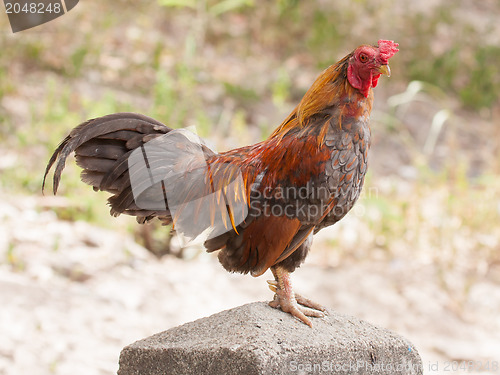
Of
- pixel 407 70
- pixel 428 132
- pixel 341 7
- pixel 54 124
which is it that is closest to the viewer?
pixel 54 124

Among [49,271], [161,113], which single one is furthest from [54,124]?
[49,271]

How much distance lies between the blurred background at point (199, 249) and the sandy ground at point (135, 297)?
0.01 meters

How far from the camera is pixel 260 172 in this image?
2.47 meters

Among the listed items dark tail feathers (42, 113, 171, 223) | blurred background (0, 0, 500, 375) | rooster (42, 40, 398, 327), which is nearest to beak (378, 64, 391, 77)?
rooster (42, 40, 398, 327)

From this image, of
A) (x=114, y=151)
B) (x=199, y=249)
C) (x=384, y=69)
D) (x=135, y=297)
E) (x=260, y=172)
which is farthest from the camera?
(x=199, y=249)

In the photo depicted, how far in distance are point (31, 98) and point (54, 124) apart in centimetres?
124

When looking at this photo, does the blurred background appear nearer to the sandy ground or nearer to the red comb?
the sandy ground

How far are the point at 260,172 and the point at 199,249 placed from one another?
245cm

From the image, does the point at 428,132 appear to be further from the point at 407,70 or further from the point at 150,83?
the point at 150,83

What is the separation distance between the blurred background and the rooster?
141cm

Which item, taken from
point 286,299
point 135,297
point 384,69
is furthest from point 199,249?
point 384,69

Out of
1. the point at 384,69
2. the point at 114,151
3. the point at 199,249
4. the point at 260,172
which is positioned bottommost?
the point at 199,249

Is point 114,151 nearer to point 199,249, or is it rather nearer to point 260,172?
point 260,172

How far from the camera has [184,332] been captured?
249 cm
